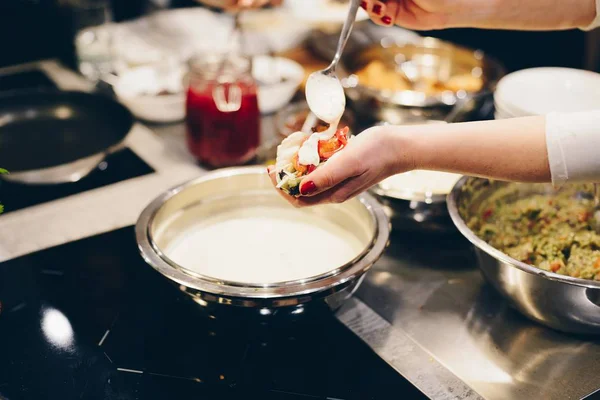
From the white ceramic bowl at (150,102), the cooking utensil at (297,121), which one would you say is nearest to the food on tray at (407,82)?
the cooking utensil at (297,121)

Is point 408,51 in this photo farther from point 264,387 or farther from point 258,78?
point 264,387

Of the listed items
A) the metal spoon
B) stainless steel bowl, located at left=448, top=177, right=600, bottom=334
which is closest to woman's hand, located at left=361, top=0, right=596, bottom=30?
the metal spoon

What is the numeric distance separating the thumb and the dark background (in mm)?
1893

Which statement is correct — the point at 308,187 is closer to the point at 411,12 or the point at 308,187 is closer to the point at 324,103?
the point at 324,103

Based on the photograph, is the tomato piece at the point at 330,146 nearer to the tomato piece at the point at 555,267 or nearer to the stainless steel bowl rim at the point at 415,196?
the stainless steel bowl rim at the point at 415,196

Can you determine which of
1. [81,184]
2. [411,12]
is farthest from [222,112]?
[411,12]

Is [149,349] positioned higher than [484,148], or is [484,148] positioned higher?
[484,148]

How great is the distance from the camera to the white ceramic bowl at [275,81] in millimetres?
2113

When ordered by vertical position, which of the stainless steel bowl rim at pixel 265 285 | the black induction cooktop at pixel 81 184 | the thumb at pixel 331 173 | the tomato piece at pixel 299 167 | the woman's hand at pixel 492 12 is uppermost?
the woman's hand at pixel 492 12

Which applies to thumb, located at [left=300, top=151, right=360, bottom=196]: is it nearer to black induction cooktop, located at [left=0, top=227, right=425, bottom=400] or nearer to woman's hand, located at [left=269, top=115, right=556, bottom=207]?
woman's hand, located at [left=269, top=115, right=556, bottom=207]

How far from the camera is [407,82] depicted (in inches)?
93.1

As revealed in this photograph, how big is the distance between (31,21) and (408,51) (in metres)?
1.80

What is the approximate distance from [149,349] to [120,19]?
2671 millimetres

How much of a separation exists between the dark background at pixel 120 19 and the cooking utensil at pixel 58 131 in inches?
24.0
